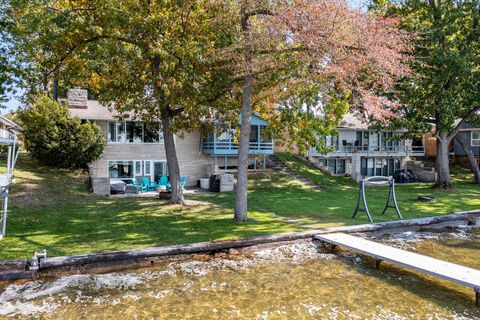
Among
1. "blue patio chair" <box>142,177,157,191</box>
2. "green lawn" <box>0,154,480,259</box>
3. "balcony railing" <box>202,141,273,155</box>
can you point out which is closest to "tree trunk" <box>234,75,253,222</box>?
"green lawn" <box>0,154,480,259</box>

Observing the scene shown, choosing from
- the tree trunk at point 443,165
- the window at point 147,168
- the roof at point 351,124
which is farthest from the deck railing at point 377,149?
the window at point 147,168

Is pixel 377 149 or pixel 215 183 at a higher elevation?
pixel 377 149

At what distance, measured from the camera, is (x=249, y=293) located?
7.93m

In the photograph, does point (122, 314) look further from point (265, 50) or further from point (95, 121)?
point (95, 121)

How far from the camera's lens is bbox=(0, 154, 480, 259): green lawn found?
36.1 ft

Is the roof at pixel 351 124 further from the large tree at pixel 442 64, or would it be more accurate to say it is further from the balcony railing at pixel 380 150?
the large tree at pixel 442 64

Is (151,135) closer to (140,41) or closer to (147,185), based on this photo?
(147,185)

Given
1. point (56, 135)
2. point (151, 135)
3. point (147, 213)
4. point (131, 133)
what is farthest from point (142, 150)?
point (147, 213)

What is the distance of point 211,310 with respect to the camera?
7.11 m

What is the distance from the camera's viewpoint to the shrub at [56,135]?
2094cm

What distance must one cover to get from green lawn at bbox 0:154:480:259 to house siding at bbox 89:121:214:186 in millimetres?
2597

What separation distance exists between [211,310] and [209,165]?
2045 centimetres

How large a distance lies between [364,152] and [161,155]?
20151 mm

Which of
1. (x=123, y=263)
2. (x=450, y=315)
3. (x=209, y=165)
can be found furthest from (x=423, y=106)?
(x=123, y=263)
